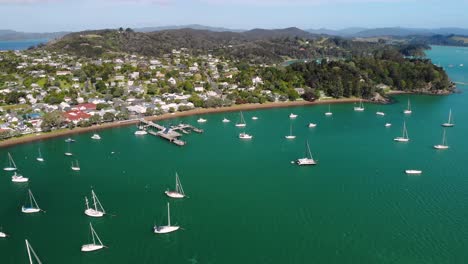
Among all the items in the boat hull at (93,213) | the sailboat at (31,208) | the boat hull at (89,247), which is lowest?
the boat hull at (89,247)

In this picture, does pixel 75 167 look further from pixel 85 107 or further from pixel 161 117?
pixel 85 107

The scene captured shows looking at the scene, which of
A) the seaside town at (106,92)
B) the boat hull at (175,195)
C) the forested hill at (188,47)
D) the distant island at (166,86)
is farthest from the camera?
the forested hill at (188,47)

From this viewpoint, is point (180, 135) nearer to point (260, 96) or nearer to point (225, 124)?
point (225, 124)

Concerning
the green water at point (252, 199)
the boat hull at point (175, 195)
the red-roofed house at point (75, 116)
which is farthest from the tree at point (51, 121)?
the boat hull at point (175, 195)

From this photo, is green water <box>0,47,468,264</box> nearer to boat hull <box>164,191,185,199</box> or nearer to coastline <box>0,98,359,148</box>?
boat hull <box>164,191,185,199</box>

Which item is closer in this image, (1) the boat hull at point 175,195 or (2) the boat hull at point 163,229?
(2) the boat hull at point 163,229

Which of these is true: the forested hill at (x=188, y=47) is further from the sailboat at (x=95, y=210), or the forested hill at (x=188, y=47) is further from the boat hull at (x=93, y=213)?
the boat hull at (x=93, y=213)
